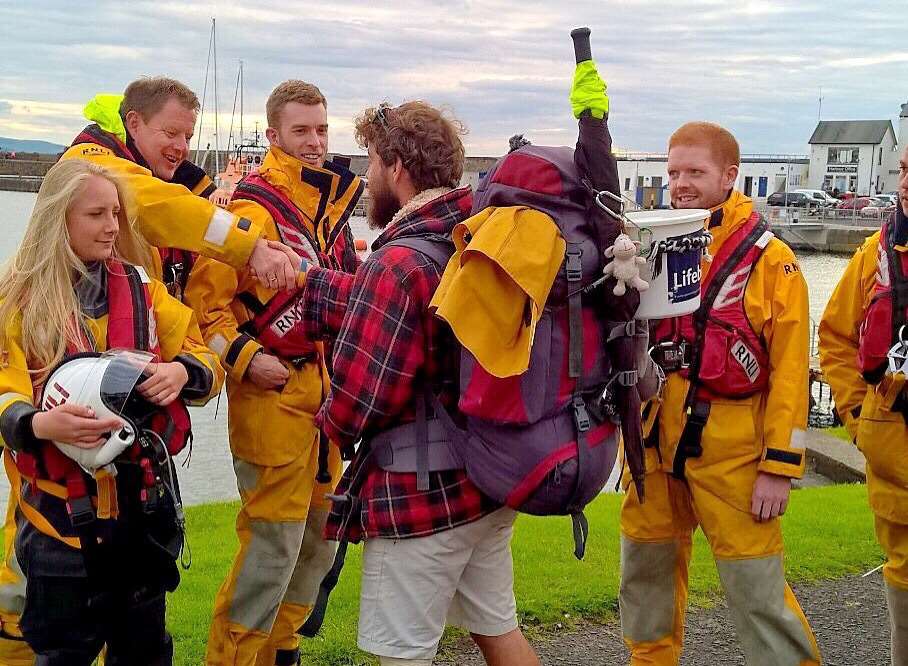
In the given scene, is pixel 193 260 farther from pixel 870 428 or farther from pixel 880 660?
pixel 880 660

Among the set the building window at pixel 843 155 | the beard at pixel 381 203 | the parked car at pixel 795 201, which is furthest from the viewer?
the building window at pixel 843 155

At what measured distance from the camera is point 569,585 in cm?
545

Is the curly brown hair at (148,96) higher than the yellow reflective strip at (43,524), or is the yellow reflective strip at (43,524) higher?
the curly brown hair at (148,96)

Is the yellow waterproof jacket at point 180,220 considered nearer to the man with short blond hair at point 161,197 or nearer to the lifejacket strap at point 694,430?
the man with short blond hair at point 161,197

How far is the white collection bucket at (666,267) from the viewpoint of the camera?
2.92 m

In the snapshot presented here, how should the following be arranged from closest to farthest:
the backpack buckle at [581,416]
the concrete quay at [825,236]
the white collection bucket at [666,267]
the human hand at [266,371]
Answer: the backpack buckle at [581,416], the white collection bucket at [666,267], the human hand at [266,371], the concrete quay at [825,236]

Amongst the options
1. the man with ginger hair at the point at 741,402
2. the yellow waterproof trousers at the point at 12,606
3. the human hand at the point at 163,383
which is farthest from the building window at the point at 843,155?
the yellow waterproof trousers at the point at 12,606

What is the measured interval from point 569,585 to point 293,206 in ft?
8.79

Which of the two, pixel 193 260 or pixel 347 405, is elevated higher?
pixel 193 260

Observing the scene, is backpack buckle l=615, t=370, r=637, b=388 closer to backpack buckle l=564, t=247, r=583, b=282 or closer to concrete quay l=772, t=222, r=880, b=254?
backpack buckle l=564, t=247, r=583, b=282

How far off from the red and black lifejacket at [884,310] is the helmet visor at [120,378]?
2.92 metres

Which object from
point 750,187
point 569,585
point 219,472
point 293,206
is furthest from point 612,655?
point 750,187

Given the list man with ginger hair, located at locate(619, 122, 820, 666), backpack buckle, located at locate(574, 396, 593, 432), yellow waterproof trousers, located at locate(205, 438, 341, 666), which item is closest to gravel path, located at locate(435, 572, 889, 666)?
yellow waterproof trousers, located at locate(205, 438, 341, 666)

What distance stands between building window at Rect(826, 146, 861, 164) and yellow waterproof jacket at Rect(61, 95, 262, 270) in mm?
113011
